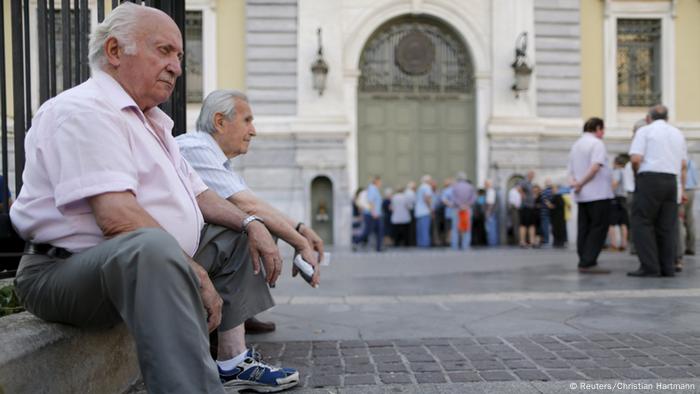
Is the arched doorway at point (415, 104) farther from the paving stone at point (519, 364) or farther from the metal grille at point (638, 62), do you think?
the paving stone at point (519, 364)

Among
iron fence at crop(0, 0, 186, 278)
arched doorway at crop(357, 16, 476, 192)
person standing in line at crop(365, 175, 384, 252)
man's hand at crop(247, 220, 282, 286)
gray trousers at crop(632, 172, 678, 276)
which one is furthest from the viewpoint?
arched doorway at crop(357, 16, 476, 192)

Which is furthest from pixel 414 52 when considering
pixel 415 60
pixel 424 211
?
pixel 424 211

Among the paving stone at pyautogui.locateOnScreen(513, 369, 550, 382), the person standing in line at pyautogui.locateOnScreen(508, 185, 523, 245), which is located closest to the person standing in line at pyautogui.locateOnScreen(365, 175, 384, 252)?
the person standing in line at pyautogui.locateOnScreen(508, 185, 523, 245)

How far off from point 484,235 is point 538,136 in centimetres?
256

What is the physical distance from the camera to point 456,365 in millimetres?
3180

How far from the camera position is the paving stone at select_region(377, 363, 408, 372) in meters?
3.11

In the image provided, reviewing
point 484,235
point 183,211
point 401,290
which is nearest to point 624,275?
point 401,290

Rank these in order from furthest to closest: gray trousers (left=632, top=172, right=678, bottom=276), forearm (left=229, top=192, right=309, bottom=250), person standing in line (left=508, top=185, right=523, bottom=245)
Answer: person standing in line (left=508, top=185, right=523, bottom=245) → gray trousers (left=632, top=172, right=678, bottom=276) → forearm (left=229, top=192, right=309, bottom=250)

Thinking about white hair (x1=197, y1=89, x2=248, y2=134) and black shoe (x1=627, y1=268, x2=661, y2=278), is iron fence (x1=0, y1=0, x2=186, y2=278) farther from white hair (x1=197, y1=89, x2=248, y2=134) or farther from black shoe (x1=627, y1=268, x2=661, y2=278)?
black shoe (x1=627, y1=268, x2=661, y2=278)

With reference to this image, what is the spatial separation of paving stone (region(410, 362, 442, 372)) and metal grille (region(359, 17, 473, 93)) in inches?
494

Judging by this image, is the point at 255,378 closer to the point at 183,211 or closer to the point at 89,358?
the point at 89,358

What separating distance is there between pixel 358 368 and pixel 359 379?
0.19 meters

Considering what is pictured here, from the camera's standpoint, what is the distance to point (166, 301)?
179 centimetres

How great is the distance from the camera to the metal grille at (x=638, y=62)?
15586mm
